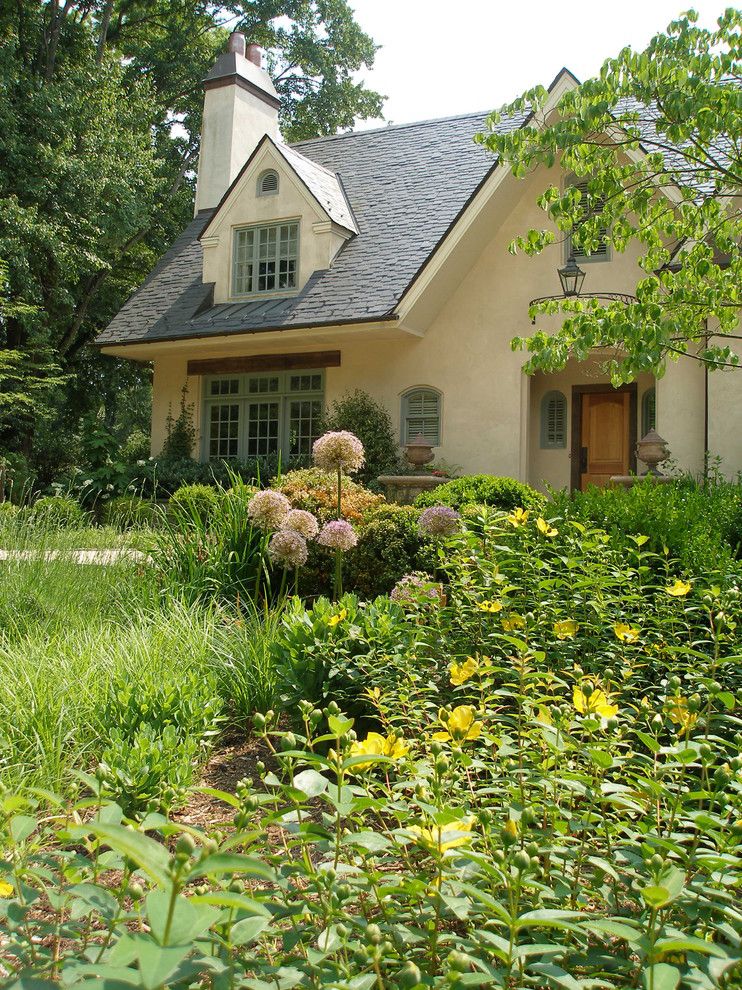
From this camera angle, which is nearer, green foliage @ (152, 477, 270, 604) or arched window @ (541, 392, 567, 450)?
green foliage @ (152, 477, 270, 604)

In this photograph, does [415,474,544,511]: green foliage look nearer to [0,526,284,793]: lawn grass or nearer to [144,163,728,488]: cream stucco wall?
[0,526,284,793]: lawn grass

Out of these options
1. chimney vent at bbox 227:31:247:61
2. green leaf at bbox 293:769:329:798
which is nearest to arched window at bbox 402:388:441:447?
chimney vent at bbox 227:31:247:61

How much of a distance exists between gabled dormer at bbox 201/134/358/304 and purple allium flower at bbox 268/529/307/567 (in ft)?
32.1

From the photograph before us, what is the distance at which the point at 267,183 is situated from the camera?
48.9ft

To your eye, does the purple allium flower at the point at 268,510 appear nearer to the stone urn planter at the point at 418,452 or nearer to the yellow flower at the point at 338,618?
the yellow flower at the point at 338,618

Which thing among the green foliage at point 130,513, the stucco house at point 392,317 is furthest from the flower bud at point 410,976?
the stucco house at point 392,317

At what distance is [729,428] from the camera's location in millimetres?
11500

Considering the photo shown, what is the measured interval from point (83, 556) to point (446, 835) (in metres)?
5.81

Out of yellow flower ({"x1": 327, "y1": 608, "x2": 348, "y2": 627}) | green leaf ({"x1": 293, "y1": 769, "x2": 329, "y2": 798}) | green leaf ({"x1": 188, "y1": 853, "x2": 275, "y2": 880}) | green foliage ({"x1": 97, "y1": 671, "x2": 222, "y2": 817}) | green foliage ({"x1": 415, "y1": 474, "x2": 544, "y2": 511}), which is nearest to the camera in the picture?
green leaf ({"x1": 188, "y1": 853, "x2": 275, "y2": 880})

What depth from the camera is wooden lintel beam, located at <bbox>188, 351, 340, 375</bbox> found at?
46.8 ft

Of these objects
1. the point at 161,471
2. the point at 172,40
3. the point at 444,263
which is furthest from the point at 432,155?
the point at 172,40

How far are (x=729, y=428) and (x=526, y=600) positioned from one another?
919 cm

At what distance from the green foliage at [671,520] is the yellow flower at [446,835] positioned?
2.61m

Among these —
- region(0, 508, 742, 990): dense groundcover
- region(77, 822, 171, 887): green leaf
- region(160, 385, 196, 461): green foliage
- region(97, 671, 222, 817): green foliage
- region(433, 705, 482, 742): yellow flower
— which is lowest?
region(97, 671, 222, 817): green foliage
